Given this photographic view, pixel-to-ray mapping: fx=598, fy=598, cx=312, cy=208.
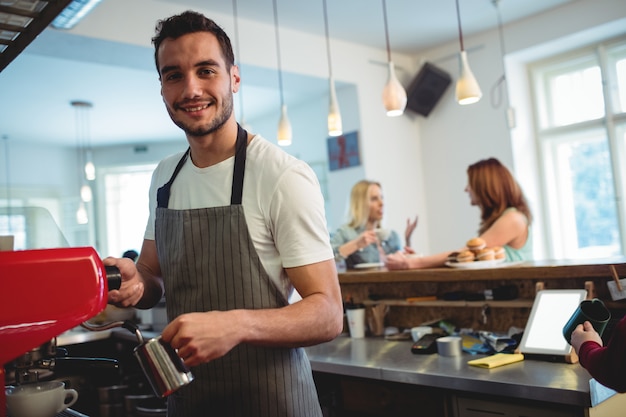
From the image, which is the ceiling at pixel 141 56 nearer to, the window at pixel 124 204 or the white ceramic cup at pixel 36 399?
the window at pixel 124 204

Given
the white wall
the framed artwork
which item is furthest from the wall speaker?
the framed artwork

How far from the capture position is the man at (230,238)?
1.27 m

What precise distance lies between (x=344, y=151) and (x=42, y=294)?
5.18 metres

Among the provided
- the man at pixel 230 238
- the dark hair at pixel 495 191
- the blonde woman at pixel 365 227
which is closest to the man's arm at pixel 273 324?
the man at pixel 230 238

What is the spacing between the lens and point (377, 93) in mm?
5996

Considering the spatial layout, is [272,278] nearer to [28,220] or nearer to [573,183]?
[28,220]

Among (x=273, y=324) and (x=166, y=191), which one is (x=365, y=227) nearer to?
(x=166, y=191)

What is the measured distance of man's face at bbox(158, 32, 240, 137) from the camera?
130cm

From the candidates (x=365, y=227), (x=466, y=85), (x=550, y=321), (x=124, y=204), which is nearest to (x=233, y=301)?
(x=550, y=321)

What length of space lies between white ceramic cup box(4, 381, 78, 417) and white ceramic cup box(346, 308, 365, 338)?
188 centimetres

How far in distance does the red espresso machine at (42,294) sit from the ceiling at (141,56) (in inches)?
132

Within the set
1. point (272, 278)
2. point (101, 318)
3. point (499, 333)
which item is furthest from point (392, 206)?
point (272, 278)

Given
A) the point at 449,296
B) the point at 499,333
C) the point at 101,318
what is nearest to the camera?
the point at 499,333

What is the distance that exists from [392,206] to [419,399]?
400 centimetres
